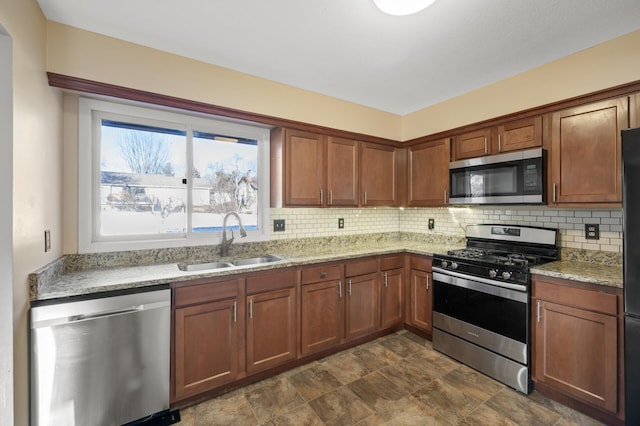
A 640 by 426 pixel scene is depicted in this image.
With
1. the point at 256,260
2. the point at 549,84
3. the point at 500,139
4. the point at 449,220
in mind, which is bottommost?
the point at 256,260

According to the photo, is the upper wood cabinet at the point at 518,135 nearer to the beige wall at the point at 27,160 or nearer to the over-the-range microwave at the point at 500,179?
the over-the-range microwave at the point at 500,179

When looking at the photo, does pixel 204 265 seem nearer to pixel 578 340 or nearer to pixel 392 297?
pixel 392 297

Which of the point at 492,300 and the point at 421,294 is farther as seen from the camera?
the point at 421,294

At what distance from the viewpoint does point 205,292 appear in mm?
2016

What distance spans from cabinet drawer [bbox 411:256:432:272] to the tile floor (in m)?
0.85

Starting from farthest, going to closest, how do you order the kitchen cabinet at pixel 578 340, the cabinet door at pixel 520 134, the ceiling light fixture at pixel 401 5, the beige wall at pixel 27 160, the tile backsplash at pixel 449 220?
1. the cabinet door at pixel 520 134
2. the tile backsplash at pixel 449 220
3. the kitchen cabinet at pixel 578 340
4. the ceiling light fixture at pixel 401 5
5. the beige wall at pixel 27 160

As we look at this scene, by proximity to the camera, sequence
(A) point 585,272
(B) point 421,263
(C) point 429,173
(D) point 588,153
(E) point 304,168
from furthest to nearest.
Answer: (C) point 429,173, (B) point 421,263, (E) point 304,168, (D) point 588,153, (A) point 585,272

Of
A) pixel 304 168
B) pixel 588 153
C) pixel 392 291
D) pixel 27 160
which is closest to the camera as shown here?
pixel 27 160

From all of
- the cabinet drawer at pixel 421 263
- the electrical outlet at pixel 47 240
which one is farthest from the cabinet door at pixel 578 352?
Answer: the electrical outlet at pixel 47 240

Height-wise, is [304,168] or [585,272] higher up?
[304,168]

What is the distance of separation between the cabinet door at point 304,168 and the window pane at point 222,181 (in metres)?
0.40

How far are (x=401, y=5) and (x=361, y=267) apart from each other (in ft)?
6.99

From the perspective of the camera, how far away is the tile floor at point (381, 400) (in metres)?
1.89

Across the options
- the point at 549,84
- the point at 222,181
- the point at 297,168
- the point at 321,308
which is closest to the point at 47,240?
the point at 222,181
